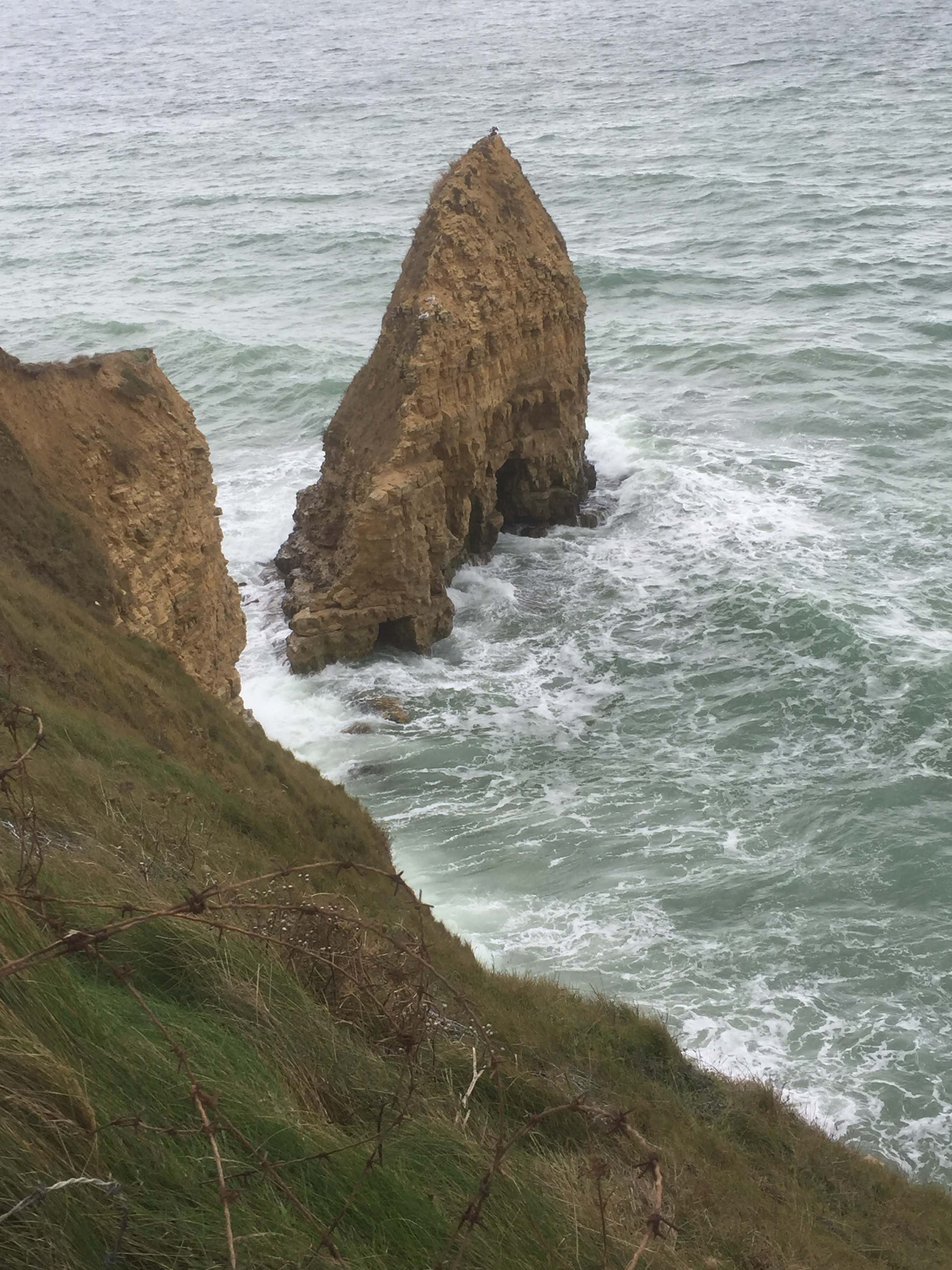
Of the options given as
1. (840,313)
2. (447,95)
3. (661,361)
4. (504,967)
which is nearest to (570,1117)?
(504,967)

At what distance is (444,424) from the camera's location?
1839 cm

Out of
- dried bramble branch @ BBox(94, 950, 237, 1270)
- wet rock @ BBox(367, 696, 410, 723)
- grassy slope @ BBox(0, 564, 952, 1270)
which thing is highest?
dried bramble branch @ BBox(94, 950, 237, 1270)

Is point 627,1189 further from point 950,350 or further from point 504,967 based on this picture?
point 950,350

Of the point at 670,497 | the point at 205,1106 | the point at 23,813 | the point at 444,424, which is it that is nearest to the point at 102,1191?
the point at 205,1106

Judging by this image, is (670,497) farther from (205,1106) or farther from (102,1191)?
(102,1191)

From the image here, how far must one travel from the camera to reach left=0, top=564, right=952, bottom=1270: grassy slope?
3.23 m

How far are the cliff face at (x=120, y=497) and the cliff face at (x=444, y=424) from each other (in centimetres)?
331

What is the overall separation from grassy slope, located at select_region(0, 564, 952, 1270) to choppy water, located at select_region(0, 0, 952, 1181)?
276 cm

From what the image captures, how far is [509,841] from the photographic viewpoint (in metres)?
14.1

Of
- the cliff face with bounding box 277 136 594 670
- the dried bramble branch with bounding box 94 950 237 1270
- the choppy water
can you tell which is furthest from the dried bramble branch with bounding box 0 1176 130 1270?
the cliff face with bounding box 277 136 594 670

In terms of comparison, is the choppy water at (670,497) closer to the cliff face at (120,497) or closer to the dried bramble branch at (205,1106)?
the cliff face at (120,497)

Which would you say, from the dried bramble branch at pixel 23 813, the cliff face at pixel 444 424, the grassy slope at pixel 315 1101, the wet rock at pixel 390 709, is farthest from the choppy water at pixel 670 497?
the dried bramble branch at pixel 23 813

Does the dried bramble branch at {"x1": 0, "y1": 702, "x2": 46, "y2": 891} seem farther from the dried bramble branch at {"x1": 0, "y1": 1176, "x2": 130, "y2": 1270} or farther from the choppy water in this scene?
the choppy water

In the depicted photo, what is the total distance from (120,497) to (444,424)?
6.15 m
